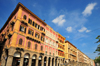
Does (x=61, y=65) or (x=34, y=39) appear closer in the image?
(x=34, y=39)

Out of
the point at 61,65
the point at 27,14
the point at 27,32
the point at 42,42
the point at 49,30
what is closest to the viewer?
the point at 27,32

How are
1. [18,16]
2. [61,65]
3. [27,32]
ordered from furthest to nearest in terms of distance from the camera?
[61,65], [27,32], [18,16]

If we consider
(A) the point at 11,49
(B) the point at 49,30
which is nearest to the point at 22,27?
(A) the point at 11,49

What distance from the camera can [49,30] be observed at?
35.1m

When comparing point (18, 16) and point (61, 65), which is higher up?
point (18, 16)

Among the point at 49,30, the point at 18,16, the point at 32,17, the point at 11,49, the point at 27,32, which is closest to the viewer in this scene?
the point at 11,49

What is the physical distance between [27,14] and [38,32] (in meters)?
7.11

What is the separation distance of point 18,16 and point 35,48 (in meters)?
11.0

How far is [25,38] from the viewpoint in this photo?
22500 mm

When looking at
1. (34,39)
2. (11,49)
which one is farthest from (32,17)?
(11,49)

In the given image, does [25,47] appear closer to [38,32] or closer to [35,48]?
[35,48]

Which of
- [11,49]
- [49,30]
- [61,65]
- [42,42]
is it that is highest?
[49,30]

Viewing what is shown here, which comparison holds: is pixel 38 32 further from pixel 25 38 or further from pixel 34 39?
pixel 25 38

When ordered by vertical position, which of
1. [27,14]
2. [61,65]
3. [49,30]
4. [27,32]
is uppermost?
[27,14]
